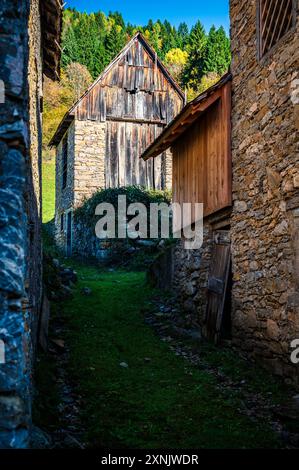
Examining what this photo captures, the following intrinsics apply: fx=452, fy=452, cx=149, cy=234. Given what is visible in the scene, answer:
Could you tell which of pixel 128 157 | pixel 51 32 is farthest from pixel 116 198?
pixel 51 32

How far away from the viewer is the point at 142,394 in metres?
5.74

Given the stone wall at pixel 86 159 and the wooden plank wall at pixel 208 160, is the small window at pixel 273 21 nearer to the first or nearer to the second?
the wooden plank wall at pixel 208 160

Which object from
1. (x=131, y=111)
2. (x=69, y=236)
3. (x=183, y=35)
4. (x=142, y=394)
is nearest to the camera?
(x=142, y=394)

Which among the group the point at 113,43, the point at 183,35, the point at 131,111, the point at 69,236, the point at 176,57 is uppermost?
the point at 183,35

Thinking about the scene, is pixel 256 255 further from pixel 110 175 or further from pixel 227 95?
pixel 110 175

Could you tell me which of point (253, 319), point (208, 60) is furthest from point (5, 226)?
point (208, 60)

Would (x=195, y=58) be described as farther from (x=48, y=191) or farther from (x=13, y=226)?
(x=13, y=226)

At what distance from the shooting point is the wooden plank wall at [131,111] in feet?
60.0

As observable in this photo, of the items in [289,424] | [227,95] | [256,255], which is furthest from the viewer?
[227,95]

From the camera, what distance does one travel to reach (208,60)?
4925cm

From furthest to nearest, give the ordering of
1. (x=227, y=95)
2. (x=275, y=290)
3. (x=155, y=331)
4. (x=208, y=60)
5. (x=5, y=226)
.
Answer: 1. (x=208, y=60)
2. (x=155, y=331)
3. (x=227, y=95)
4. (x=275, y=290)
5. (x=5, y=226)

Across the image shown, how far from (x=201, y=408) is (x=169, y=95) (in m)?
15.9

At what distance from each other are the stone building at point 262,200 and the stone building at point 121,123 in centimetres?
970

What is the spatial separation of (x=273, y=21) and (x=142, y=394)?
5745mm
